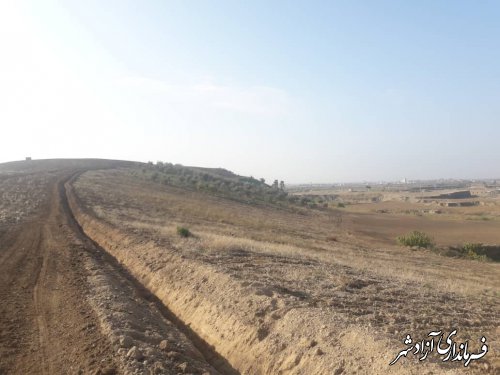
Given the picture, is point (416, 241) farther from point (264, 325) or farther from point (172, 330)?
point (172, 330)

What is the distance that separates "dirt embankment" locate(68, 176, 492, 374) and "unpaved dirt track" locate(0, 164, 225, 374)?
17.0 inches

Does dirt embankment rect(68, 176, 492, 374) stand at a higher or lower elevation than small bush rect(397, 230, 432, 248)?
higher

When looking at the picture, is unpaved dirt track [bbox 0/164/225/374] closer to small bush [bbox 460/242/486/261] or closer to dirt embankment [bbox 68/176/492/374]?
dirt embankment [bbox 68/176/492/374]

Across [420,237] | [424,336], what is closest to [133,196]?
[420,237]

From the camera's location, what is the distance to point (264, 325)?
29.7 ft

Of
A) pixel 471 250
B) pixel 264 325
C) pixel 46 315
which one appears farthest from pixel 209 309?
pixel 471 250

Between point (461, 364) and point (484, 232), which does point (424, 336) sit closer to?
point (461, 364)

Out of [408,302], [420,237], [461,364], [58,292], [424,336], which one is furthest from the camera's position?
[420,237]

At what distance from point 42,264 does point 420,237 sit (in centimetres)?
2664

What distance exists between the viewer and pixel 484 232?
1683 inches

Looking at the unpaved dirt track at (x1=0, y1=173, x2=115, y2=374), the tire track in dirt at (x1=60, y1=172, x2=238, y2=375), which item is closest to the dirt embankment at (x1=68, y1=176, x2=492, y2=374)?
the tire track in dirt at (x1=60, y1=172, x2=238, y2=375)

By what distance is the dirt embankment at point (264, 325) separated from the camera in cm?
710

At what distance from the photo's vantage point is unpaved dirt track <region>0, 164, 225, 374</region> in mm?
7277

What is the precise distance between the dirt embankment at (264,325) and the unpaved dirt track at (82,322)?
431mm
